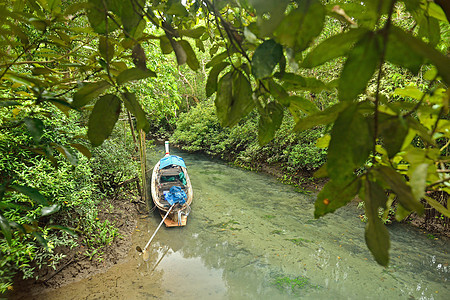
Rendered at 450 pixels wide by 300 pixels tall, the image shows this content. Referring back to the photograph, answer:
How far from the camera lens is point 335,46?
0.22 metres

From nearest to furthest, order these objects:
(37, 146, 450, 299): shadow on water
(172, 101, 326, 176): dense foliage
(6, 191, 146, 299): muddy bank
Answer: (6, 191, 146, 299): muddy bank → (37, 146, 450, 299): shadow on water → (172, 101, 326, 176): dense foliage

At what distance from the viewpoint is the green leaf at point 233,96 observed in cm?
32

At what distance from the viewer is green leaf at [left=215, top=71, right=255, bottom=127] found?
32cm

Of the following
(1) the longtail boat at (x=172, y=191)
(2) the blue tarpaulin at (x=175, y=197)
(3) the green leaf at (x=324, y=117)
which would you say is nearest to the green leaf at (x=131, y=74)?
(3) the green leaf at (x=324, y=117)

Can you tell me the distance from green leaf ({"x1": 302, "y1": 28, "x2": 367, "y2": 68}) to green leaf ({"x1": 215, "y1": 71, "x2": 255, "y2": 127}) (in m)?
0.10

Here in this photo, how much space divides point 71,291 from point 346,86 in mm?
3482

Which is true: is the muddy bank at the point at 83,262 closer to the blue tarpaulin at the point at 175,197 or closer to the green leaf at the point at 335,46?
the blue tarpaulin at the point at 175,197

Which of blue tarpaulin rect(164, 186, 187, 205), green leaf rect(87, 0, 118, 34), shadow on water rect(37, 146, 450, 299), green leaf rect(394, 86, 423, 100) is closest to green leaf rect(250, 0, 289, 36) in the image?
green leaf rect(87, 0, 118, 34)

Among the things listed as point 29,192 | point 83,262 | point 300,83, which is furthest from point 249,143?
point 300,83

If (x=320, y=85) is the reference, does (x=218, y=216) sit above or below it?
below

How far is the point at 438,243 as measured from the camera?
12.7 ft

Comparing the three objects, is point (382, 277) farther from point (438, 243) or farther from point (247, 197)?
point (247, 197)

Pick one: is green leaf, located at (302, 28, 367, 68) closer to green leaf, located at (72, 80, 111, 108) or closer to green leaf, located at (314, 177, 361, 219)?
green leaf, located at (314, 177, 361, 219)

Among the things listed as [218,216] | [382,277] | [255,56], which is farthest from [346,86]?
[218,216]
